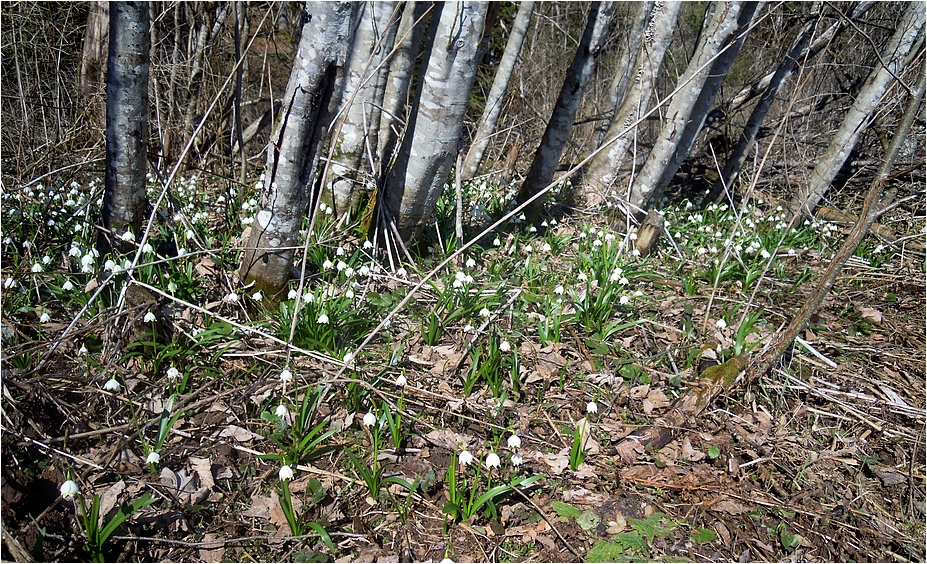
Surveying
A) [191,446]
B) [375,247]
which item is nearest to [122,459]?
[191,446]

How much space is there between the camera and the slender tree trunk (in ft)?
13.6

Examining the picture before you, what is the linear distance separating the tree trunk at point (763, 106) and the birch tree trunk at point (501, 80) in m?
2.40

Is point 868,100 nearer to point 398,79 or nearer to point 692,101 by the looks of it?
point 692,101

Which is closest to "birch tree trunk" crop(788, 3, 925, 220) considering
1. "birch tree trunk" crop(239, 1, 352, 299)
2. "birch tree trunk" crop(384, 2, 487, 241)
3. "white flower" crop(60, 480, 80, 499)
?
"birch tree trunk" crop(384, 2, 487, 241)

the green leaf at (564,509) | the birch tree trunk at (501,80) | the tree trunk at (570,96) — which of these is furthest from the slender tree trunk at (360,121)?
the green leaf at (564,509)

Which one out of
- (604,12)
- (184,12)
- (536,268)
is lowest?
(536,268)

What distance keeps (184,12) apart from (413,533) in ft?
21.3

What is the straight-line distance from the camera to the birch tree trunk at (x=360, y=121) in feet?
13.6

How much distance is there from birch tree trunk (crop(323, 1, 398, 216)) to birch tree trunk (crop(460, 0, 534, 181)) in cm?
128

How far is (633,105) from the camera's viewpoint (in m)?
5.94

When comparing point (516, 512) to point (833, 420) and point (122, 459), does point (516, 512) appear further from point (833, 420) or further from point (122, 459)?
point (833, 420)

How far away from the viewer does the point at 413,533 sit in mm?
2291

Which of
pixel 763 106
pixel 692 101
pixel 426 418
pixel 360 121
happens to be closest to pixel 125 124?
pixel 360 121

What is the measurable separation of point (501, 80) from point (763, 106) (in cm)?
349
